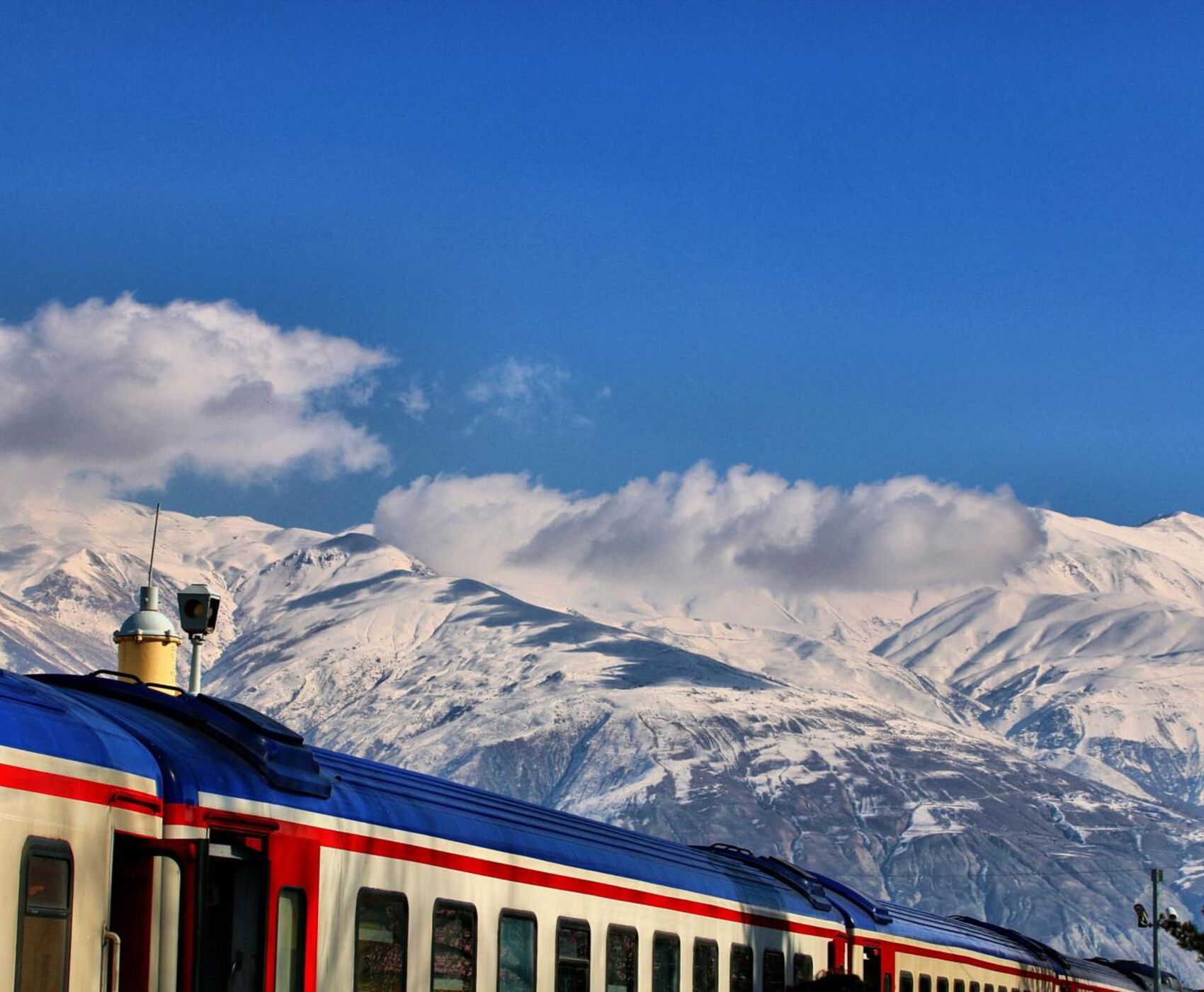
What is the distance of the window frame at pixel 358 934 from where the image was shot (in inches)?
564

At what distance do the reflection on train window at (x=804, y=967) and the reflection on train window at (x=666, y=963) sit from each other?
4.17 metres

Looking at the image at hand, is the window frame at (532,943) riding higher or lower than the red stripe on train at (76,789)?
lower

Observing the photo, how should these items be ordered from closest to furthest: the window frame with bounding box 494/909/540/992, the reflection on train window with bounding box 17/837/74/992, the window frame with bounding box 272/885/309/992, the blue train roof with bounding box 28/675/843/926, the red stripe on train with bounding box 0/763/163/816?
the reflection on train window with bounding box 17/837/74/992 < the red stripe on train with bounding box 0/763/163/816 < the blue train roof with bounding box 28/675/843/926 < the window frame with bounding box 272/885/309/992 < the window frame with bounding box 494/909/540/992

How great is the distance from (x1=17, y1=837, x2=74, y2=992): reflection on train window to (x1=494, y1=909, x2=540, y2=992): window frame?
646 centimetres

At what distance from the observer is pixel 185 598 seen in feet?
72.7

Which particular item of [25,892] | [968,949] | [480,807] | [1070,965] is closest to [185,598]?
[480,807]

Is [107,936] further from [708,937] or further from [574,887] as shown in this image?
[708,937]

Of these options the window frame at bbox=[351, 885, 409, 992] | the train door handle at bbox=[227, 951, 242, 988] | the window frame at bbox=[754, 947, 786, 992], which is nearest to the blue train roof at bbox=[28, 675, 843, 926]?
the window frame at bbox=[351, 885, 409, 992]

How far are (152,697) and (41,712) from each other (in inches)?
109

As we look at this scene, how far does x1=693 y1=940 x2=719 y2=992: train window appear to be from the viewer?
69.7 ft

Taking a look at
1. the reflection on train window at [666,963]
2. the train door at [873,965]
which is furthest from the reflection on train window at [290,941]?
the train door at [873,965]

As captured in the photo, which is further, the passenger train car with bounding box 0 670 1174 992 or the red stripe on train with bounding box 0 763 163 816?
the passenger train car with bounding box 0 670 1174 992

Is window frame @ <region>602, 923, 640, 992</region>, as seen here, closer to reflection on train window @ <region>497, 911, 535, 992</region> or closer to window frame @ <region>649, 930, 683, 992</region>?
window frame @ <region>649, 930, 683, 992</region>

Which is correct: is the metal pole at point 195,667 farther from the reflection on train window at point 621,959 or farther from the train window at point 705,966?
the train window at point 705,966
